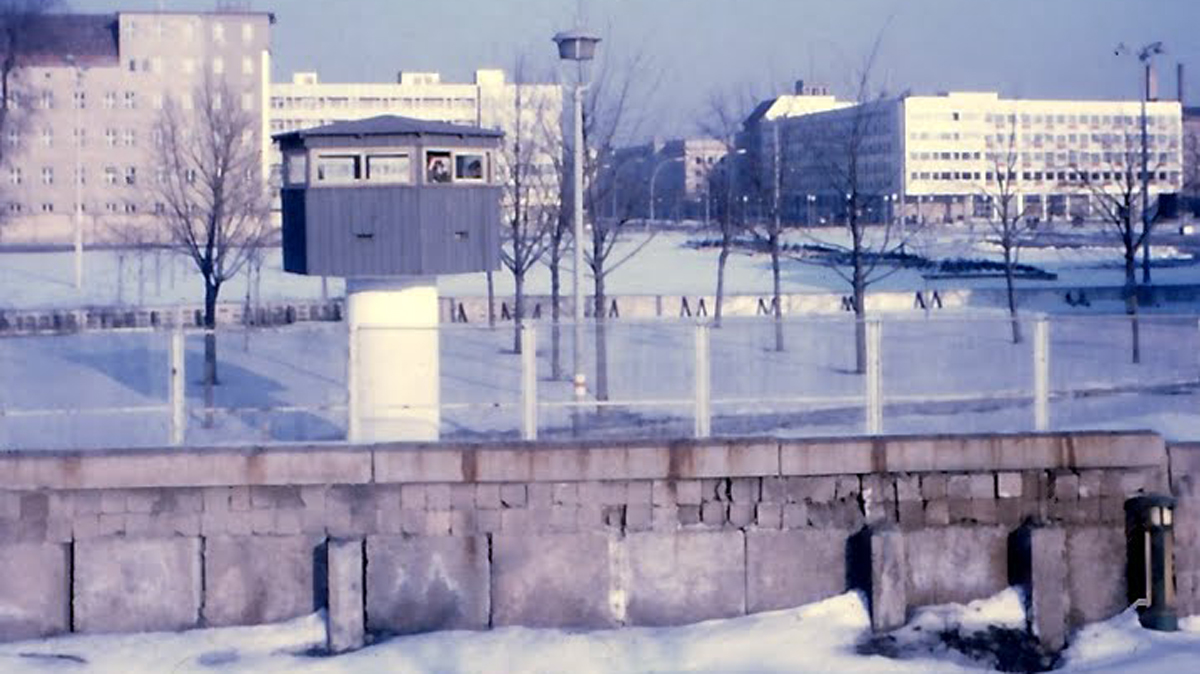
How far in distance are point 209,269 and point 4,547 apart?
15267 millimetres

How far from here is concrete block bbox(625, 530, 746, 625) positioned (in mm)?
13336

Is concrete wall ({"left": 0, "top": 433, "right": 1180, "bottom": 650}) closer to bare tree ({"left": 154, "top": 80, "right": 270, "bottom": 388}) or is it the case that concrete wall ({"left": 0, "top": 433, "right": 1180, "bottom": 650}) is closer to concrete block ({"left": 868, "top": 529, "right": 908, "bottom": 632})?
concrete block ({"left": 868, "top": 529, "right": 908, "bottom": 632})

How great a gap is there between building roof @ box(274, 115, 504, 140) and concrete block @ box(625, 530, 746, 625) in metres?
8.27

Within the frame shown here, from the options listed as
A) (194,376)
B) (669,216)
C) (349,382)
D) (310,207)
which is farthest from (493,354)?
(669,216)

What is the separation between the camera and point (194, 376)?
25.3 metres

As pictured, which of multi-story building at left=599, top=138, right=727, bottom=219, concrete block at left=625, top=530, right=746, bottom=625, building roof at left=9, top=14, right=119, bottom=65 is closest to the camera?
concrete block at left=625, top=530, right=746, bottom=625

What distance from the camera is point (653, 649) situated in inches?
508

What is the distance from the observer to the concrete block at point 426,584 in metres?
13.1

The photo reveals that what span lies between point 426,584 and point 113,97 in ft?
259

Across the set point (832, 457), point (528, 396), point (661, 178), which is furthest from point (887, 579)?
point (661, 178)

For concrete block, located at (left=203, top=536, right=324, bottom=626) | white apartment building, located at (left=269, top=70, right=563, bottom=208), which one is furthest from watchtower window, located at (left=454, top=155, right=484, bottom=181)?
white apartment building, located at (left=269, top=70, right=563, bottom=208)

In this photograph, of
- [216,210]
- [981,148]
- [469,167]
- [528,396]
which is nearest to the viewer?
[528,396]

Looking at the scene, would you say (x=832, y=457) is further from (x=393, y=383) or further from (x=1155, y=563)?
(x=393, y=383)

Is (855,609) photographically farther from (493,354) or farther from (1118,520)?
(493,354)
